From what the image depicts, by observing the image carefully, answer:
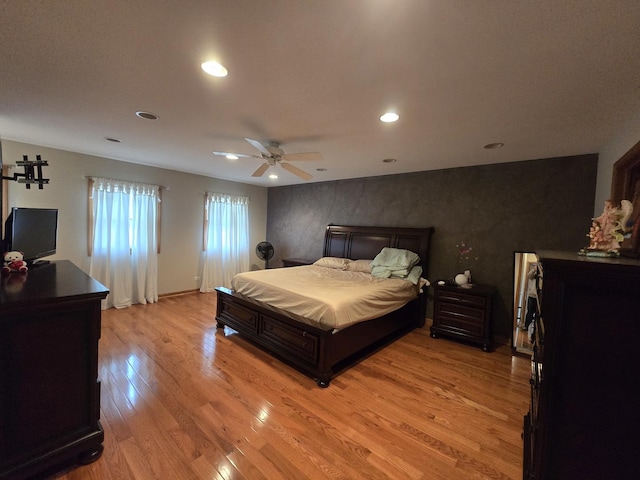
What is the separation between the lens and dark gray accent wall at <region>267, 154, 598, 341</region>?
3.04 metres

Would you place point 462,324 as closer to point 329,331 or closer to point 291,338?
point 329,331

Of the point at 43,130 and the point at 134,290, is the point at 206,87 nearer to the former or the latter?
the point at 43,130

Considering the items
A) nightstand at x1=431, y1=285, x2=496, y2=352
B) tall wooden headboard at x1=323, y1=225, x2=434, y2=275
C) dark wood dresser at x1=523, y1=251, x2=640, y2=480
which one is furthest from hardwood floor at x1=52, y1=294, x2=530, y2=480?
tall wooden headboard at x1=323, y1=225, x2=434, y2=275

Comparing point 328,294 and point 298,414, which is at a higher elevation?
point 328,294

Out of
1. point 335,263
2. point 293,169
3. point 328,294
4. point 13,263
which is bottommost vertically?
point 328,294

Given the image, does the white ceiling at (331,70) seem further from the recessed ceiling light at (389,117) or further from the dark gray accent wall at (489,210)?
the dark gray accent wall at (489,210)

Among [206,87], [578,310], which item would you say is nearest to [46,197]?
[206,87]

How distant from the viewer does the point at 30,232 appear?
2.16 m

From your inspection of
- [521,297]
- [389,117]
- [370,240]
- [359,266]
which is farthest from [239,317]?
[521,297]

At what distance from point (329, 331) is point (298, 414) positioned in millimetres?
685

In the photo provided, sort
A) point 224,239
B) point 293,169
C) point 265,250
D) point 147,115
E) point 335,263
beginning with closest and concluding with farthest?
1. point 147,115
2. point 293,169
3. point 335,263
4. point 224,239
5. point 265,250

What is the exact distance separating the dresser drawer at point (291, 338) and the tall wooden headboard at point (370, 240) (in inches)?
88.7

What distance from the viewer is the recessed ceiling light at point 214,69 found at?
60.8 inches

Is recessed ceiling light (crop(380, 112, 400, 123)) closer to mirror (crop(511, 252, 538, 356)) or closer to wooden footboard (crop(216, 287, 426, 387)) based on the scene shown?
wooden footboard (crop(216, 287, 426, 387))
